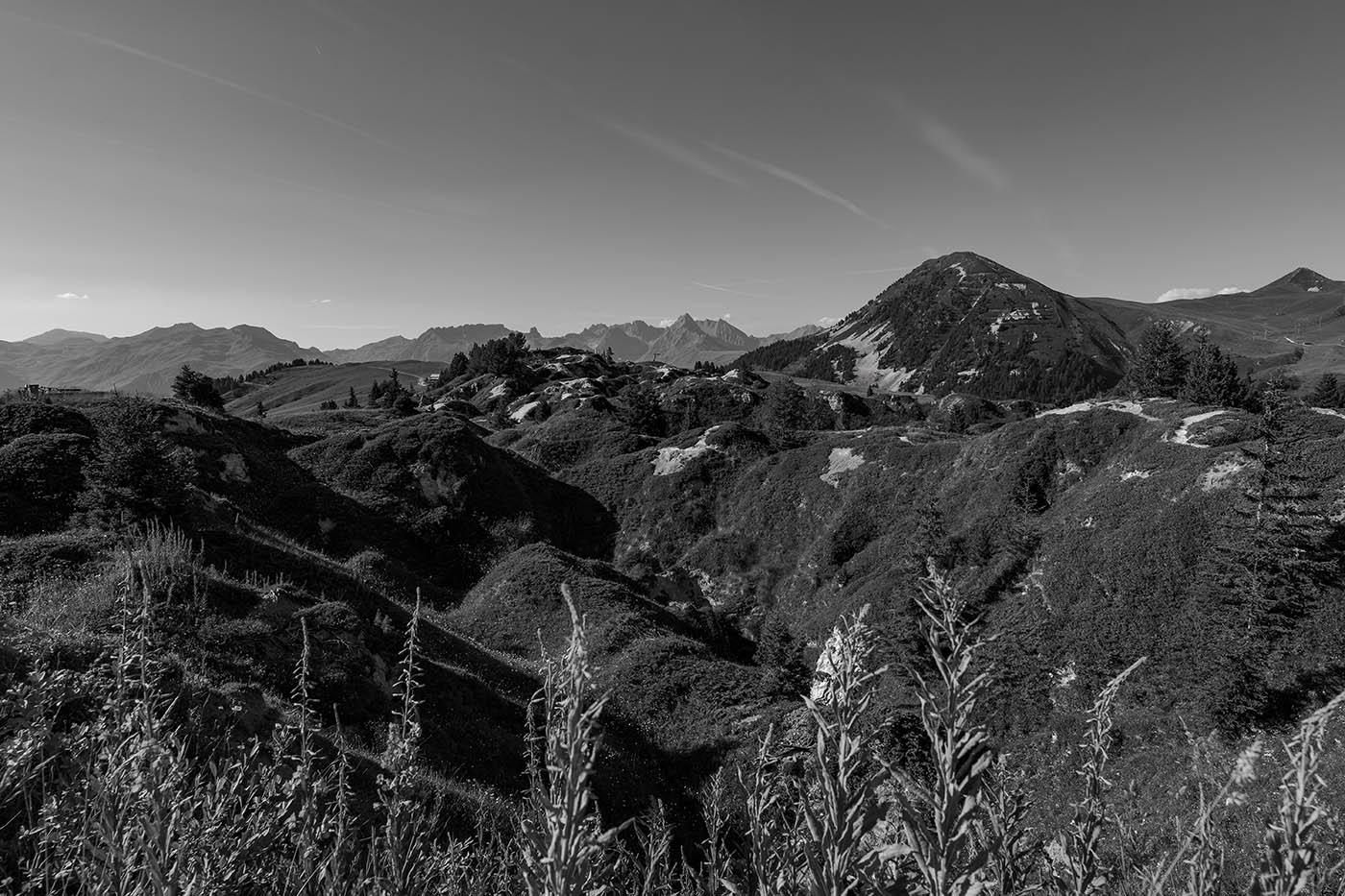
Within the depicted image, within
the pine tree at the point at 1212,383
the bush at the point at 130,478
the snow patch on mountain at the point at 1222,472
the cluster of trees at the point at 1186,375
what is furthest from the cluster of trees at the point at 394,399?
the cluster of trees at the point at 1186,375

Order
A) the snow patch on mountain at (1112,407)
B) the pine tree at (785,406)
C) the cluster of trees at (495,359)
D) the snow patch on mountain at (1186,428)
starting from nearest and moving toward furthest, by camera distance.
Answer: the snow patch on mountain at (1186,428) < the snow patch on mountain at (1112,407) < the pine tree at (785,406) < the cluster of trees at (495,359)

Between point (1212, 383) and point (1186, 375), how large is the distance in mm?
8825

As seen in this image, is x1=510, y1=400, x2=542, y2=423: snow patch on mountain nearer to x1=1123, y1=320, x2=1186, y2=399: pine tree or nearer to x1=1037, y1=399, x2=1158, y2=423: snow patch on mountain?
x1=1037, y1=399, x2=1158, y2=423: snow patch on mountain

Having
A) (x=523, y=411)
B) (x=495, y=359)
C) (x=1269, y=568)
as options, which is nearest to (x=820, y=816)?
(x=1269, y=568)

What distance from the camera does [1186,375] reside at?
64438 millimetres

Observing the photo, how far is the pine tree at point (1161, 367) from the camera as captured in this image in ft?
219

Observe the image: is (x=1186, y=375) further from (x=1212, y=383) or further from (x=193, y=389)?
(x=193, y=389)

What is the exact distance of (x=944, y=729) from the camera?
2.56 meters

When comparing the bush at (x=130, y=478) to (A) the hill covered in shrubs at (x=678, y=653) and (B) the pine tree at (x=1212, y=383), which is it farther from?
(B) the pine tree at (x=1212, y=383)

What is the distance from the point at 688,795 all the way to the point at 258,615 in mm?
11763

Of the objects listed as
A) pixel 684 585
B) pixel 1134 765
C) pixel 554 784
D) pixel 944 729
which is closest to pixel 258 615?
pixel 554 784

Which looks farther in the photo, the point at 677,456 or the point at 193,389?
the point at 193,389

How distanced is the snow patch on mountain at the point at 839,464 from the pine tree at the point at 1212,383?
3380 centimetres

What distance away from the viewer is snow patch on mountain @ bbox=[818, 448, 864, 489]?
50125mm
